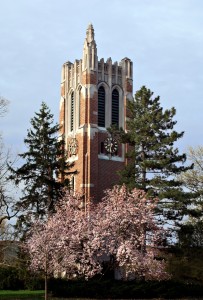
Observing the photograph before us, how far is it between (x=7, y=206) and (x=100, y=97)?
98.6ft

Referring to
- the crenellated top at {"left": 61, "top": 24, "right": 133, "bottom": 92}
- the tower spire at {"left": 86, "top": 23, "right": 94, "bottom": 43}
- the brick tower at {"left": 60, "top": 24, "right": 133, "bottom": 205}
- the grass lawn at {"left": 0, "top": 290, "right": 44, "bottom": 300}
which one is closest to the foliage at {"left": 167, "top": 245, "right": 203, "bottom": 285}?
the grass lawn at {"left": 0, "top": 290, "right": 44, "bottom": 300}

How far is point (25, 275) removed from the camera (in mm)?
33000

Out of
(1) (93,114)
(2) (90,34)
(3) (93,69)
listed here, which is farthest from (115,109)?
(2) (90,34)

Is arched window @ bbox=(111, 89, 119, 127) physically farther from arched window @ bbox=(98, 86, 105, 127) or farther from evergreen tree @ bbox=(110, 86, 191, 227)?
evergreen tree @ bbox=(110, 86, 191, 227)

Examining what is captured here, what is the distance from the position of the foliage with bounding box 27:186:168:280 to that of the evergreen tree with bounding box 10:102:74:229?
6.64ft

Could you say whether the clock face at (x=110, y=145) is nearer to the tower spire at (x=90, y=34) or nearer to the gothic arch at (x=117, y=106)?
the gothic arch at (x=117, y=106)

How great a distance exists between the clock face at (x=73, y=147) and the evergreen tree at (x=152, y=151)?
1320 centimetres

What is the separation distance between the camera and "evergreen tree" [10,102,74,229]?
138 feet

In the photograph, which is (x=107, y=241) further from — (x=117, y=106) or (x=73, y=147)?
(x=117, y=106)

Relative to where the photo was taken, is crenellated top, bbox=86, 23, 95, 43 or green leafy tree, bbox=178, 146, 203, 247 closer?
green leafy tree, bbox=178, 146, 203, 247

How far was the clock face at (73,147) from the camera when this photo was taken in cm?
5700

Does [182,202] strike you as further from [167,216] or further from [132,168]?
[132,168]

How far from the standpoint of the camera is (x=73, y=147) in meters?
57.3

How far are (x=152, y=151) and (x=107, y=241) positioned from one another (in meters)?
7.74
